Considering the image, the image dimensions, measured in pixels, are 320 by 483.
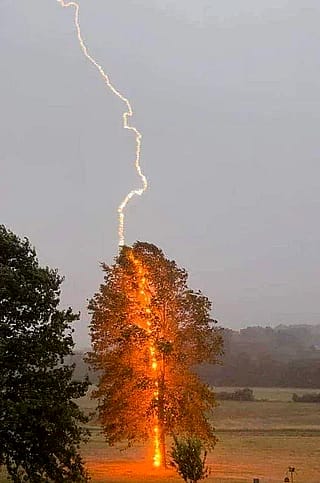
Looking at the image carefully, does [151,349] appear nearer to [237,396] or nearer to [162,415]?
[162,415]

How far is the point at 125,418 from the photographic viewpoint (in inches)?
1357

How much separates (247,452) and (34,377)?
22018 millimetres

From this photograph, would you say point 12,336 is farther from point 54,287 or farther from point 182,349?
point 182,349

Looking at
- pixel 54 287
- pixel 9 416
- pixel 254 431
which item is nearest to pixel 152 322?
pixel 54 287

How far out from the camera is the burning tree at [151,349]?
34500 millimetres

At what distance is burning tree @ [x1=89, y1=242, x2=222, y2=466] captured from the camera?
3450cm

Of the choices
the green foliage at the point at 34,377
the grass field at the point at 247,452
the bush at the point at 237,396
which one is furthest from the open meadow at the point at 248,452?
the bush at the point at 237,396

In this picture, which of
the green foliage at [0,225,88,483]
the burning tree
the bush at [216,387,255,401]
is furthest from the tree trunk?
the bush at [216,387,255,401]

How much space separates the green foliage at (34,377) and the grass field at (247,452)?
18.9ft

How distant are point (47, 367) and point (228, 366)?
333 ft

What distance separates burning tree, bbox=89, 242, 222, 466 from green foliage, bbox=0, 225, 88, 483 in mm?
8950

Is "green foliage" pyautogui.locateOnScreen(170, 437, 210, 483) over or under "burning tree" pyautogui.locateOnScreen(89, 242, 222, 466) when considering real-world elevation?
under

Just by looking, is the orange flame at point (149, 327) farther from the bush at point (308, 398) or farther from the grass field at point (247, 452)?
the bush at point (308, 398)

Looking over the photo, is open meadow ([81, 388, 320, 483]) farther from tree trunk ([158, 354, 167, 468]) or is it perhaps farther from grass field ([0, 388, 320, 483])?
tree trunk ([158, 354, 167, 468])
